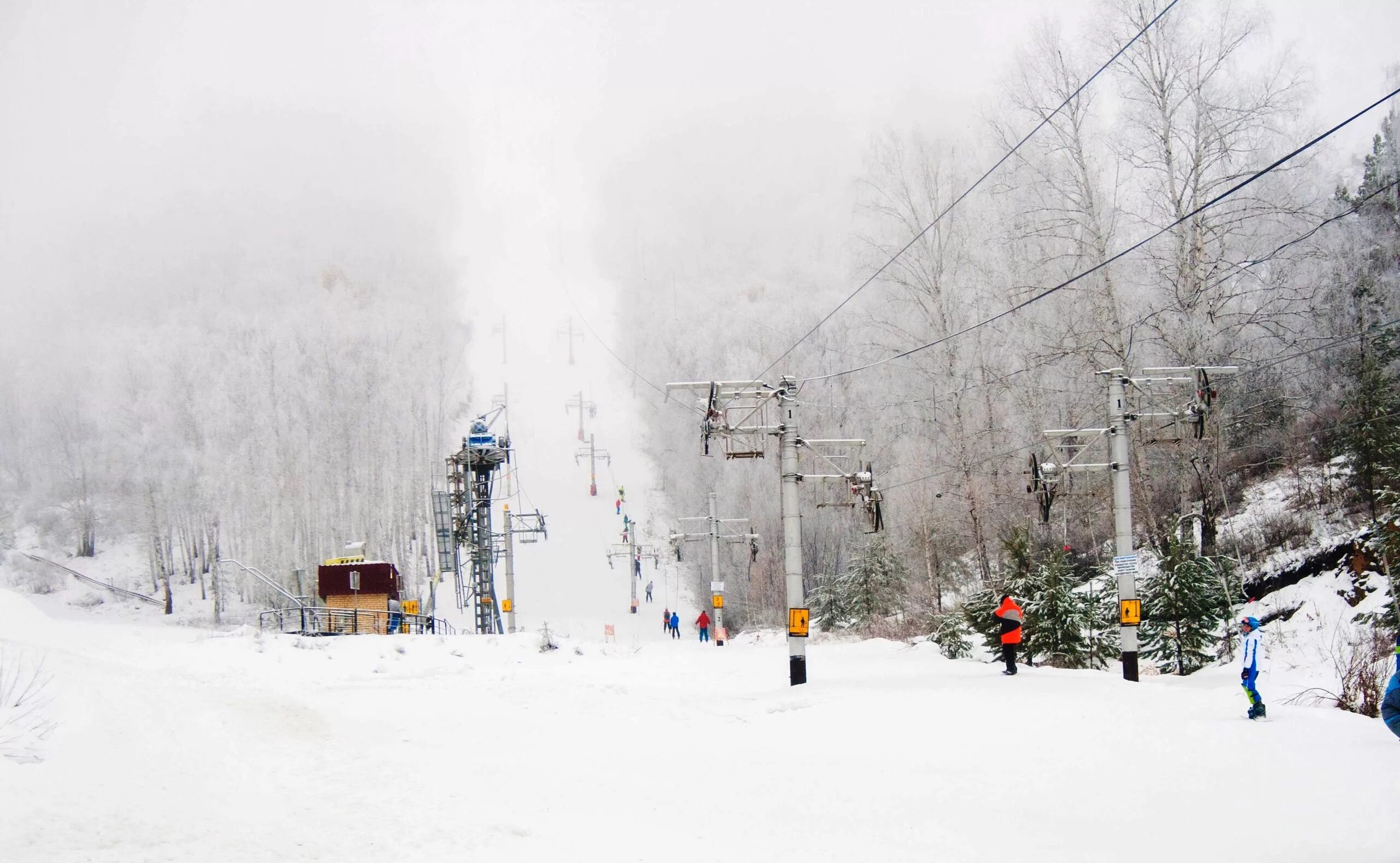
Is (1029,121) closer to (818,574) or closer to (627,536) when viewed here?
(818,574)

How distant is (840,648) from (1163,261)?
13696mm

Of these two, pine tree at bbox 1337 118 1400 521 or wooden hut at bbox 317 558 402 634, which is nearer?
pine tree at bbox 1337 118 1400 521

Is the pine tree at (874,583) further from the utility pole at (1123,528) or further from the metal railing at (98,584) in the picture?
the metal railing at (98,584)

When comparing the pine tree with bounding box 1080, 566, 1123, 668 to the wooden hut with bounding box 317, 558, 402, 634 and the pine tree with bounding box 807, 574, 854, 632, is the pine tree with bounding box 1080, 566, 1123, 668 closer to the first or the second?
the pine tree with bounding box 807, 574, 854, 632

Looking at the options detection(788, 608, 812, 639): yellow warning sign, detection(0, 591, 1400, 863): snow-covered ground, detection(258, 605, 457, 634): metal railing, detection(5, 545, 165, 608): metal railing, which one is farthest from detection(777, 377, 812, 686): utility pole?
detection(5, 545, 165, 608): metal railing

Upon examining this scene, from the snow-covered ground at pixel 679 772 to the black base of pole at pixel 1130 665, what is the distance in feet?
4.05

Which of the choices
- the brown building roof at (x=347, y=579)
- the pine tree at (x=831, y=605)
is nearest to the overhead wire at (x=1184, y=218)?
the pine tree at (x=831, y=605)

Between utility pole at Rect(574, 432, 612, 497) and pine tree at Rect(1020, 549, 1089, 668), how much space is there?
58994 millimetres

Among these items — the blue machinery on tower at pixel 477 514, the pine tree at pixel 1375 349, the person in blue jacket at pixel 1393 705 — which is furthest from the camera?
the blue machinery on tower at pixel 477 514

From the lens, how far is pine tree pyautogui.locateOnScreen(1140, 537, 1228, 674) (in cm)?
2073

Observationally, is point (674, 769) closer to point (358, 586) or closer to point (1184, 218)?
point (1184, 218)

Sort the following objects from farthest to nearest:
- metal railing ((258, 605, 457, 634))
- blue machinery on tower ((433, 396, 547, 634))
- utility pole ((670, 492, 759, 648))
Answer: blue machinery on tower ((433, 396, 547, 634)), utility pole ((670, 492, 759, 648)), metal railing ((258, 605, 457, 634))

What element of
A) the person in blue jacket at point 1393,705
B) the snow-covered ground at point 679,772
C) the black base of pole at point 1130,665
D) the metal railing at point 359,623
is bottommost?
the metal railing at point 359,623

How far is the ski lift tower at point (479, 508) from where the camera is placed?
1780 inches
